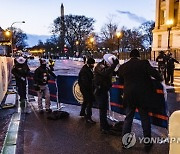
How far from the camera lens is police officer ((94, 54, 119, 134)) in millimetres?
7360

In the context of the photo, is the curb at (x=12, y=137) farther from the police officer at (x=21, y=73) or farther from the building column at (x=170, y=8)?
the building column at (x=170, y=8)

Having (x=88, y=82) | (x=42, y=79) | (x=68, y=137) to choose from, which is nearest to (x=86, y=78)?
(x=88, y=82)

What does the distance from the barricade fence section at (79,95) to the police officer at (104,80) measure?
0.45 m

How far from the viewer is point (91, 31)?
103500mm

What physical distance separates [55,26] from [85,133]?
99.3 metres

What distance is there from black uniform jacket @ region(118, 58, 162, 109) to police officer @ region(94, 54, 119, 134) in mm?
1037

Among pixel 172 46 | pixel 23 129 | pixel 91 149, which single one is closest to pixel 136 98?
pixel 91 149

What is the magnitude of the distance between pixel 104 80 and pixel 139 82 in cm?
149

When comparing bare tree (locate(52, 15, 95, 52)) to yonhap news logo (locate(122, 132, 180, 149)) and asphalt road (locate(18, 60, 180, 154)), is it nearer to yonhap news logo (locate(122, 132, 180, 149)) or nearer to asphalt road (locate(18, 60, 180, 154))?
asphalt road (locate(18, 60, 180, 154))

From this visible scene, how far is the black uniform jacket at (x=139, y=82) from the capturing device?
6156mm

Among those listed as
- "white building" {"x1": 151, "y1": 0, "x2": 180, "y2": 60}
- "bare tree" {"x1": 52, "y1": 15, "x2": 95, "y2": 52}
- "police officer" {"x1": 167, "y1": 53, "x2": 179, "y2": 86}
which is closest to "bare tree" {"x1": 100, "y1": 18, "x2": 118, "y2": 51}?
"bare tree" {"x1": 52, "y1": 15, "x2": 95, "y2": 52}

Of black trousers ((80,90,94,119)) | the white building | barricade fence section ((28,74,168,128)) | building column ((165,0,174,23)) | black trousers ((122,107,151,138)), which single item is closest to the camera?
black trousers ((122,107,151,138))

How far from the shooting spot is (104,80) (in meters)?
7.55

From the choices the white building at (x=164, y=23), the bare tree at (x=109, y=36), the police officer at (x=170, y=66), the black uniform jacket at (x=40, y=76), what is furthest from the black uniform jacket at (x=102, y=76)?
the bare tree at (x=109, y=36)
